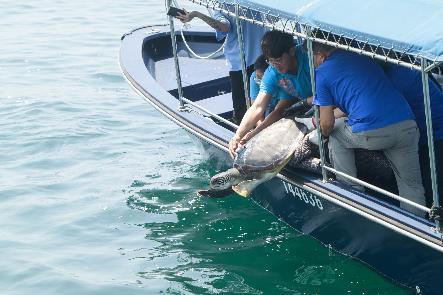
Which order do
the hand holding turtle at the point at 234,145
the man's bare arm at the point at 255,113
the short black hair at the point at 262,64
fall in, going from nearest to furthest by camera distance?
1. the man's bare arm at the point at 255,113
2. the hand holding turtle at the point at 234,145
3. the short black hair at the point at 262,64

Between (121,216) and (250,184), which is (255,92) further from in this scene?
(121,216)

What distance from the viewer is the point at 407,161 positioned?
5.76 meters

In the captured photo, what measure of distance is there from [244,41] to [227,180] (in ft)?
5.33

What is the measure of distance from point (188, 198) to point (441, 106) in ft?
9.83

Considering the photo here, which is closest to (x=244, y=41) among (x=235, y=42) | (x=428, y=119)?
(x=235, y=42)

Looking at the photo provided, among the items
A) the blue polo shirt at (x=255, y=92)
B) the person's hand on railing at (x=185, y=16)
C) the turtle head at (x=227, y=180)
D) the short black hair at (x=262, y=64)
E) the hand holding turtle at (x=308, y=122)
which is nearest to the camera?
the turtle head at (x=227, y=180)

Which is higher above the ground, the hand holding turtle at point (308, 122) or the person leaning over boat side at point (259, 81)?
the person leaning over boat side at point (259, 81)

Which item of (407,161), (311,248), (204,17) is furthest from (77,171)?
(407,161)

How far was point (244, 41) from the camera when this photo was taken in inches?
294

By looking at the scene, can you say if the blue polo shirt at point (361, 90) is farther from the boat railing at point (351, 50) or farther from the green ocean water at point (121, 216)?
the green ocean water at point (121, 216)

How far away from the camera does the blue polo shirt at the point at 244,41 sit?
7367 mm

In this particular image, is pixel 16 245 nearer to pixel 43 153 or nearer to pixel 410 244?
pixel 43 153

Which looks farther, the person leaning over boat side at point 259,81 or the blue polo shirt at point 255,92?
the blue polo shirt at point 255,92

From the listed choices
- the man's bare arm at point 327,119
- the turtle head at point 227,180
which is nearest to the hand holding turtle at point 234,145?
the turtle head at point 227,180
